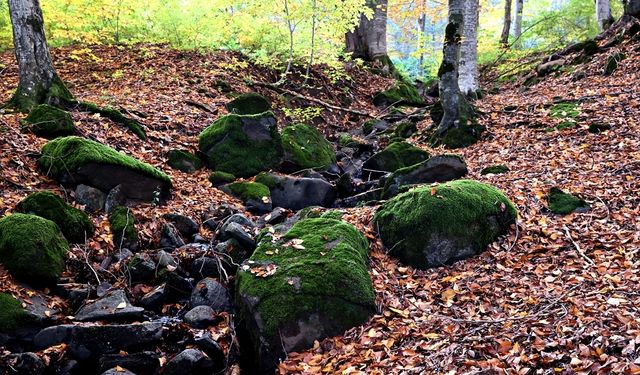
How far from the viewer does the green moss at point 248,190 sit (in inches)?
332

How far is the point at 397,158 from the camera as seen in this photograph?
9.68m

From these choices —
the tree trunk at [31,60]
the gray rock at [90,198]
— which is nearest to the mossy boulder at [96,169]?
the gray rock at [90,198]

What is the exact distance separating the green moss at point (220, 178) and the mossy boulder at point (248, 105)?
3365 mm

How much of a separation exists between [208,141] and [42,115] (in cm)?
301

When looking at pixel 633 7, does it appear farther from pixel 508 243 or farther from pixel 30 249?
pixel 30 249

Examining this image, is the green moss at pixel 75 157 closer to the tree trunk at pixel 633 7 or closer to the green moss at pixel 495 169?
the green moss at pixel 495 169

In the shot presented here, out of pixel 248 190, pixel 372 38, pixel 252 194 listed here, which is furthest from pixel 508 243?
pixel 372 38

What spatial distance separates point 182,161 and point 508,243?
6197mm

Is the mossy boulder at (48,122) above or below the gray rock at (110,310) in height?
above

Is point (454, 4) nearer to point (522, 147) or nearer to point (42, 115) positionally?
point (522, 147)

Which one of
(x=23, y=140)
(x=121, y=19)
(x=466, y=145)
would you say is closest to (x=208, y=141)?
(x=23, y=140)

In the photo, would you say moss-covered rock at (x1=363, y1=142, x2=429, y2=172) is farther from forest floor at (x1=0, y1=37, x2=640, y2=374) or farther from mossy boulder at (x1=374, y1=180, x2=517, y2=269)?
mossy boulder at (x1=374, y1=180, x2=517, y2=269)

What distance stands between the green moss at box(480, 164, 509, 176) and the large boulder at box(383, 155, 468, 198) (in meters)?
0.33

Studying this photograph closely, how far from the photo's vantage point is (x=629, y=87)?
10.3 m
